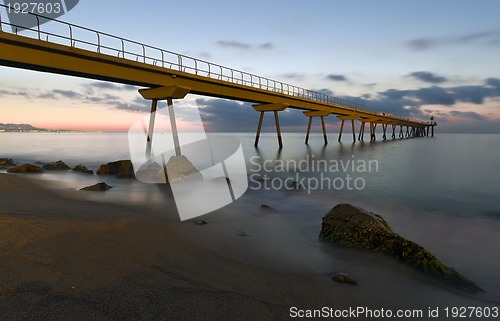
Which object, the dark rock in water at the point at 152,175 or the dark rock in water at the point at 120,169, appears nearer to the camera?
the dark rock in water at the point at 152,175

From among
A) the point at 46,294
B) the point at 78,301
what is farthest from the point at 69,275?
the point at 78,301

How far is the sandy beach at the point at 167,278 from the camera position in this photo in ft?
10.7

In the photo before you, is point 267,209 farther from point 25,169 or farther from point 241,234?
point 25,169

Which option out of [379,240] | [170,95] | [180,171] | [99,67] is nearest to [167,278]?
[379,240]

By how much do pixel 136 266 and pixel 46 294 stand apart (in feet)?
3.96

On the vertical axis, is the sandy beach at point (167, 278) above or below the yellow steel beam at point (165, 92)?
below

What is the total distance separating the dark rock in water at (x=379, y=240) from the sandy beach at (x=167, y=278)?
249 millimetres

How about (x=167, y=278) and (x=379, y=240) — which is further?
(x=379, y=240)

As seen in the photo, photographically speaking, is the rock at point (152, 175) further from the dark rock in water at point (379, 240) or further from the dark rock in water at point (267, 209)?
the dark rock in water at point (379, 240)

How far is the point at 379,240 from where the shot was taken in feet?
19.1

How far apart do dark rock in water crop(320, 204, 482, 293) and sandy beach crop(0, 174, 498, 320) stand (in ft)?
0.82

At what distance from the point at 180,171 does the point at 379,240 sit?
11.5 m

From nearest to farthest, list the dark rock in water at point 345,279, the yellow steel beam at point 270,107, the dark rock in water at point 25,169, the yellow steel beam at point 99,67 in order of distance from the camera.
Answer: the dark rock in water at point 345,279
the yellow steel beam at point 99,67
the dark rock in water at point 25,169
the yellow steel beam at point 270,107

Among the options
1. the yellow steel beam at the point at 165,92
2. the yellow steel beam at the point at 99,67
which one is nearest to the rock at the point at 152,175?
the yellow steel beam at the point at 99,67
